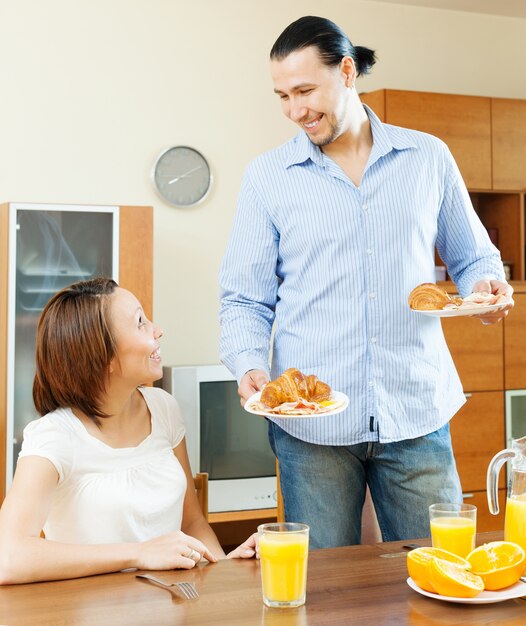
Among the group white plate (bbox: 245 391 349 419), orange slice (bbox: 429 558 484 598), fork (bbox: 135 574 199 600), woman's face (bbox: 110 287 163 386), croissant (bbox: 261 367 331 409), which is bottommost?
fork (bbox: 135 574 199 600)

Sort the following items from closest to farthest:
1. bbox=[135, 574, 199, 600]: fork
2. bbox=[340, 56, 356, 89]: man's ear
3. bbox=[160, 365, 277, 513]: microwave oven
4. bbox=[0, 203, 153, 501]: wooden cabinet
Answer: bbox=[135, 574, 199, 600]: fork, bbox=[340, 56, 356, 89]: man's ear, bbox=[0, 203, 153, 501]: wooden cabinet, bbox=[160, 365, 277, 513]: microwave oven

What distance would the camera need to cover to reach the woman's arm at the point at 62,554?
140 centimetres

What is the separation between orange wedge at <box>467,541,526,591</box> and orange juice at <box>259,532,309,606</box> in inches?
9.7

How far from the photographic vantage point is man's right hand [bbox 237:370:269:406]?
1784 millimetres

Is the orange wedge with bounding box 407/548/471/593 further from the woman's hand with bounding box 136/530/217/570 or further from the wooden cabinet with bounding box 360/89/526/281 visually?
the wooden cabinet with bounding box 360/89/526/281

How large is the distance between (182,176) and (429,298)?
2725 millimetres

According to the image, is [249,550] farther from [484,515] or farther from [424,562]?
[484,515]

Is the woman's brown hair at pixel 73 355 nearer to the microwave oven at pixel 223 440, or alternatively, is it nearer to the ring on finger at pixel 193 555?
the ring on finger at pixel 193 555

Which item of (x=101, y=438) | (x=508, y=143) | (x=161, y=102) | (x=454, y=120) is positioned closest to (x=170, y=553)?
(x=101, y=438)

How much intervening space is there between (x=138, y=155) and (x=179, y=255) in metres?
0.52

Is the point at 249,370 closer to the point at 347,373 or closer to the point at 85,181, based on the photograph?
the point at 347,373

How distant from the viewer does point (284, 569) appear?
1203mm

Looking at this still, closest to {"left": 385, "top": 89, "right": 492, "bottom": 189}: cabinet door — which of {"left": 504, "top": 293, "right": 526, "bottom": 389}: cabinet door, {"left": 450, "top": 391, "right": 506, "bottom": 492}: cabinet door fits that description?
{"left": 504, "top": 293, "right": 526, "bottom": 389}: cabinet door

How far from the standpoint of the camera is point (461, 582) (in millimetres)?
1197
